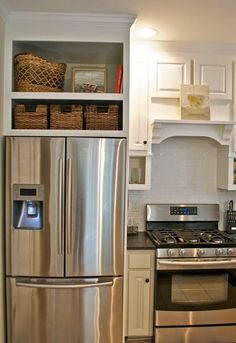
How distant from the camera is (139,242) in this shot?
2629 mm

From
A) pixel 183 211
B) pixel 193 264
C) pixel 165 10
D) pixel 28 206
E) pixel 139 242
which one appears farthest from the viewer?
pixel 183 211

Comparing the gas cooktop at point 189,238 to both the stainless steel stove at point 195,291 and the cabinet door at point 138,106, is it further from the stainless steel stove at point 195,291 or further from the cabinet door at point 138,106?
the cabinet door at point 138,106

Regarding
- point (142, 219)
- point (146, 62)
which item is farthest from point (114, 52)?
point (142, 219)

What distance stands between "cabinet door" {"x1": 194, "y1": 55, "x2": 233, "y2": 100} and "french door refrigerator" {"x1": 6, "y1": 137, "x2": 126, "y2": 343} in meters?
1.11

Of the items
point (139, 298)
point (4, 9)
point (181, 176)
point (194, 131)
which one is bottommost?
point (139, 298)

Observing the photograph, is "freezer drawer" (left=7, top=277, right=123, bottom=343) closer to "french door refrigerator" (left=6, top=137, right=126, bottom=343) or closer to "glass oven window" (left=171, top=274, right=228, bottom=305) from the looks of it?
"french door refrigerator" (left=6, top=137, right=126, bottom=343)

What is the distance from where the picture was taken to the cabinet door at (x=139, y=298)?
8.29 ft

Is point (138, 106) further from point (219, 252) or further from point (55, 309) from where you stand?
point (55, 309)

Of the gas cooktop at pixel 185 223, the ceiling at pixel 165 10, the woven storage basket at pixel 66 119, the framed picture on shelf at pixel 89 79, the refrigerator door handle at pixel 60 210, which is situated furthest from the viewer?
the gas cooktop at pixel 185 223

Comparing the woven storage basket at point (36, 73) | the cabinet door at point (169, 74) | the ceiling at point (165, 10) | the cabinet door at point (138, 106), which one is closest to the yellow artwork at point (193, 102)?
the cabinet door at point (169, 74)

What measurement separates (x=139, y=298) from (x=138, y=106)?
5.34ft

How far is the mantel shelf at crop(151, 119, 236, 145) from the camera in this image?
8.95ft

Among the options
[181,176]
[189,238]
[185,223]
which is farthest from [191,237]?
[181,176]

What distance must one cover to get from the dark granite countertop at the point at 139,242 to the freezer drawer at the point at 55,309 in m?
0.39
